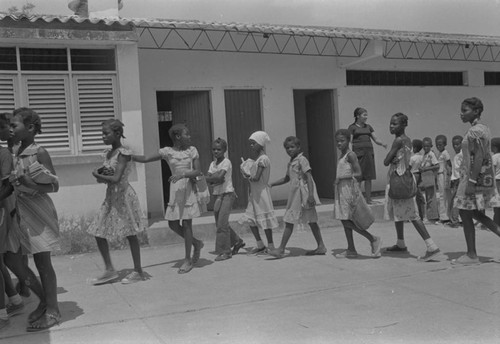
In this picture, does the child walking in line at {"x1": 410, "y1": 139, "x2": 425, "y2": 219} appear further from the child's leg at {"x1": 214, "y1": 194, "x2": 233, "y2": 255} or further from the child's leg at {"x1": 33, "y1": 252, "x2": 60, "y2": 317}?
the child's leg at {"x1": 33, "y1": 252, "x2": 60, "y2": 317}

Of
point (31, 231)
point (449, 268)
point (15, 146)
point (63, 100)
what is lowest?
point (449, 268)

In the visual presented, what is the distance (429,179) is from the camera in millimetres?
8586

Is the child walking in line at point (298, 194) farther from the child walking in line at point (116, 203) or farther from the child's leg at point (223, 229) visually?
the child walking in line at point (116, 203)

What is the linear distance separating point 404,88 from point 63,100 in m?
7.38

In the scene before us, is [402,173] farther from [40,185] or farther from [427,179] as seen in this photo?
[40,185]

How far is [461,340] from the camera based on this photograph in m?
3.50

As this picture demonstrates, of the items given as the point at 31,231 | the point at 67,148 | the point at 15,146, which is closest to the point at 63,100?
the point at 67,148

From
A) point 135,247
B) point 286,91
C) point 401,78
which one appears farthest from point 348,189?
point 401,78

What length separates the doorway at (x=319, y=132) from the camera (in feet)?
36.7

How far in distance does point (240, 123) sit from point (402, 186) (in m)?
4.78

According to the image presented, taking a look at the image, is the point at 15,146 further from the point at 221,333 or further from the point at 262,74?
the point at 262,74

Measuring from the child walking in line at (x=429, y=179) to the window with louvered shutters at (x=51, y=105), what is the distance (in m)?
5.60

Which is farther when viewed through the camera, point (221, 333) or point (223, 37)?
point (223, 37)

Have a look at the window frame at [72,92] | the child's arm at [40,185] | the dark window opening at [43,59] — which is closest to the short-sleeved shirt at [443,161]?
the window frame at [72,92]
